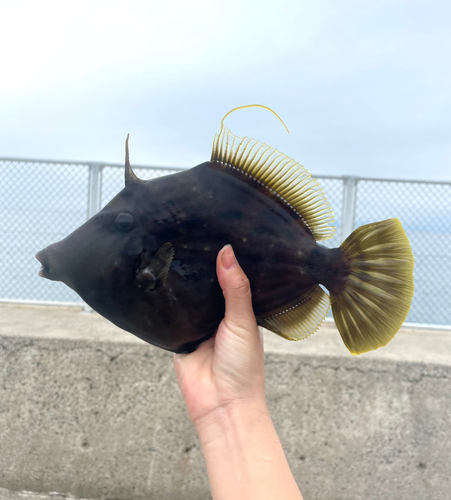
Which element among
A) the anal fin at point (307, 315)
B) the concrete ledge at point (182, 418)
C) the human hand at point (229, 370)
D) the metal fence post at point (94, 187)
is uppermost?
the anal fin at point (307, 315)

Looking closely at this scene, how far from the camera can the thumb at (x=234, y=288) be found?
85cm

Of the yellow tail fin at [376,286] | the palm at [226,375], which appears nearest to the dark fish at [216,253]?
the yellow tail fin at [376,286]

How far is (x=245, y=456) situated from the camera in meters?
0.94

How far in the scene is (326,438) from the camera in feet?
7.51

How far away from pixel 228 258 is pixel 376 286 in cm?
33

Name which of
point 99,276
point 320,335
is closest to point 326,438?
point 320,335

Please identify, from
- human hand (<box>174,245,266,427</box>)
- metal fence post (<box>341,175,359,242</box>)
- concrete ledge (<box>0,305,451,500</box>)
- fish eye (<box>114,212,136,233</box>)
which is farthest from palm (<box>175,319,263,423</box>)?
metal fence post (<box>341,175,359,242</box>)

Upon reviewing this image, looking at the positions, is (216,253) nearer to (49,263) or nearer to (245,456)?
(49,263)

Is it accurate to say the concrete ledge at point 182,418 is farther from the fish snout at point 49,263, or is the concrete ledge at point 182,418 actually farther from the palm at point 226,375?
the fish snout at point 49,263

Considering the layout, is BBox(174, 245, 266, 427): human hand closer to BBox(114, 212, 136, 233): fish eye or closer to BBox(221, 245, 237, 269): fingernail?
BBox(221, 245, 237, 269): fingernail

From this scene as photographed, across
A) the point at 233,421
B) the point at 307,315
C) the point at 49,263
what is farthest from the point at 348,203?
the point at 49,263

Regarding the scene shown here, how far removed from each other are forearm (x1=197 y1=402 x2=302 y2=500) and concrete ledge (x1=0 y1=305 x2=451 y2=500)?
1316 millimetres

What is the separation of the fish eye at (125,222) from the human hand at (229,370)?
282 millimetres

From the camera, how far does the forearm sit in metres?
0.89
